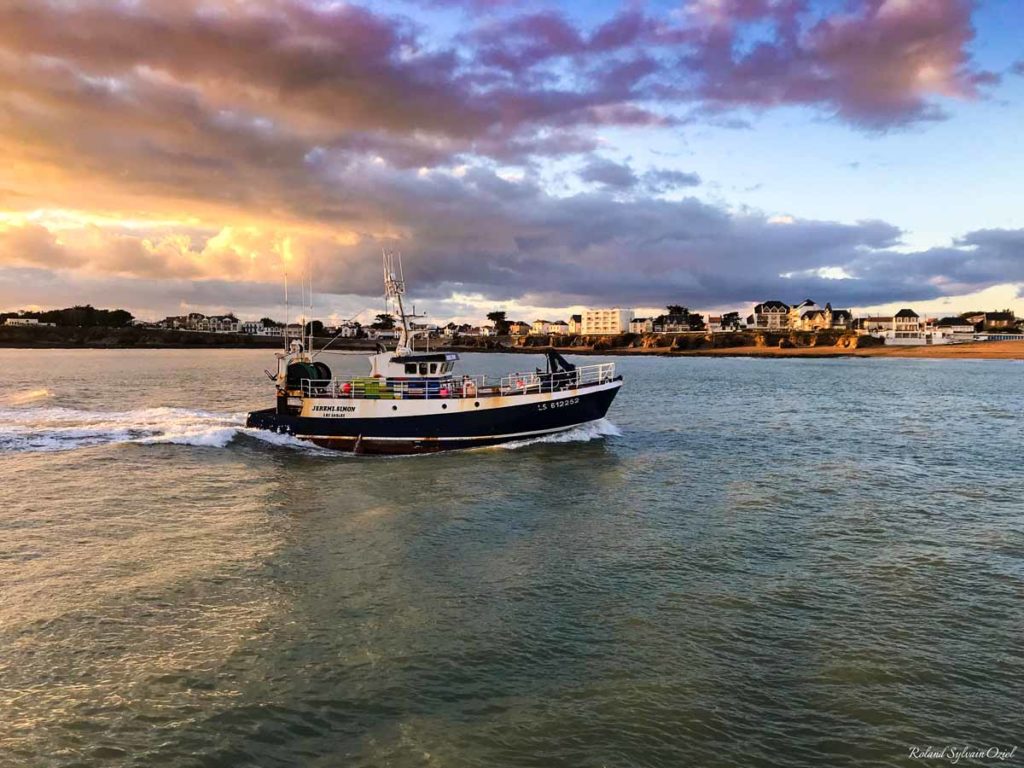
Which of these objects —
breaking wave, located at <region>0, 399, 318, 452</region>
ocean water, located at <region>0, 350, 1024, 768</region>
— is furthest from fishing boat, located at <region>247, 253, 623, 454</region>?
ocean water, located at <region>0, 350, 1024, 768</region>

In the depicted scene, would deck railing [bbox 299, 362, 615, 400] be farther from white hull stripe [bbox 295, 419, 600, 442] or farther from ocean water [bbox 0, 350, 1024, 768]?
ocean water [bbox 0, 350, 1024, 768]

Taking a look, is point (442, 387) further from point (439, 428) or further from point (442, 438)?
point (442, 438)

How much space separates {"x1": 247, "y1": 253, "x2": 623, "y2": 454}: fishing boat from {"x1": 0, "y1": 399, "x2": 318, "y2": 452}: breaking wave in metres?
1.80

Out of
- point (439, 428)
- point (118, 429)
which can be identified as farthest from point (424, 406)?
point (118, 429)

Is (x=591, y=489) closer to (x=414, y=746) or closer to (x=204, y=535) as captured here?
(x=204, y=535)

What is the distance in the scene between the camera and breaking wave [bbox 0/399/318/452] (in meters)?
32.9

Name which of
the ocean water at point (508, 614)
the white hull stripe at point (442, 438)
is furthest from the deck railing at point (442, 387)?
the ocean water at point (508, 614)

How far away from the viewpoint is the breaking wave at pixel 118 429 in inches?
1296

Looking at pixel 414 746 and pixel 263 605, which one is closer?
pixel 414 746

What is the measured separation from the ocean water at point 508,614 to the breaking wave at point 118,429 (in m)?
5.99

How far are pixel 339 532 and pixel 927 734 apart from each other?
14.2m

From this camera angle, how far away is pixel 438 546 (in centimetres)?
1675

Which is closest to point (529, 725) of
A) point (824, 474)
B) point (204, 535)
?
point (204, 535)

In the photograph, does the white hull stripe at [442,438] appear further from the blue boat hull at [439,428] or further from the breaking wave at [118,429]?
the breaking wave at [118,429]
